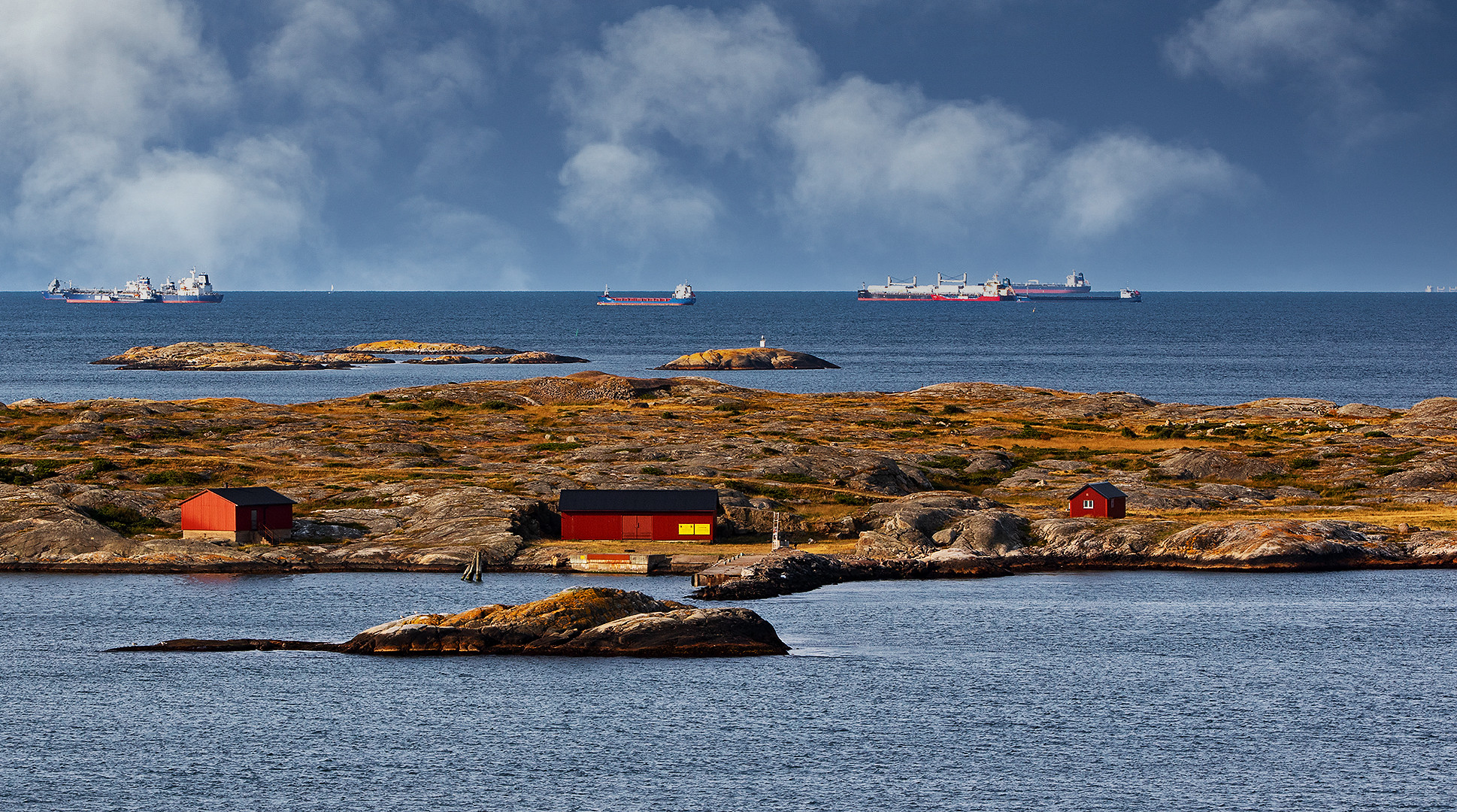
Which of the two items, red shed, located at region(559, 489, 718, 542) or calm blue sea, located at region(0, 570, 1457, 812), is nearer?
calm blue sea, located at region(0, 570, 1457, 812)

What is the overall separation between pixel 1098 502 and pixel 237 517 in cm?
5959

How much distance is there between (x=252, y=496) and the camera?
104 meters

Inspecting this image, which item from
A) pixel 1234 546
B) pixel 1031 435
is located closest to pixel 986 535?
pixel 1234 546

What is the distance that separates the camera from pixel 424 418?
153500mm

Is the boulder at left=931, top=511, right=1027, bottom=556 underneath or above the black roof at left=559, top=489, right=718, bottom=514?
underneath

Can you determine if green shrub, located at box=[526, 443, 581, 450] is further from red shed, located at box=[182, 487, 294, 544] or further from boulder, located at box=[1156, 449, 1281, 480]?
boulder, located at box=[1156, 449, 1281, 480]

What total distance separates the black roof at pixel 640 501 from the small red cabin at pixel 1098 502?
85.3 feet

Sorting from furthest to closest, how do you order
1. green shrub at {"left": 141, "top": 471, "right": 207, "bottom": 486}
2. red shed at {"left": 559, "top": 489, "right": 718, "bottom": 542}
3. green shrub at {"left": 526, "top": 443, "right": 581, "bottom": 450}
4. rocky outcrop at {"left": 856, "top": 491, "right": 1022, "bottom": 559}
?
green shrub at {"left": 526, "top": 443, "right": 581, "bottom": 450} < green shrub at {"left": 141, "top": 471, "right": 207, "bottom": 486} < red shed at {"left": 559, "top": 489, "right": 718, "bottom": 542} < rocky outcrop at {"left": 856, "top": 491, "right": 1022, "bottom": 559}

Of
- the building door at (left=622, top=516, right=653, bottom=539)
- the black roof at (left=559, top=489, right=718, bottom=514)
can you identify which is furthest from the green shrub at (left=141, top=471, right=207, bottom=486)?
the building door at (left=622, top=516, right=653, bottom=539)

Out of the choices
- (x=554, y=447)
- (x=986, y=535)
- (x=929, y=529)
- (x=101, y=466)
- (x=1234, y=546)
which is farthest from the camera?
(x=554, y=447)

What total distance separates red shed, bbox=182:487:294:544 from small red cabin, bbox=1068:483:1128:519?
55120mm

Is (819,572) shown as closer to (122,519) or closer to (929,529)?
(929,529)

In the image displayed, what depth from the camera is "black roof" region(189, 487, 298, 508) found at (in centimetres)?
10225

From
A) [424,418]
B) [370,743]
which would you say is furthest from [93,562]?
[424,418]
